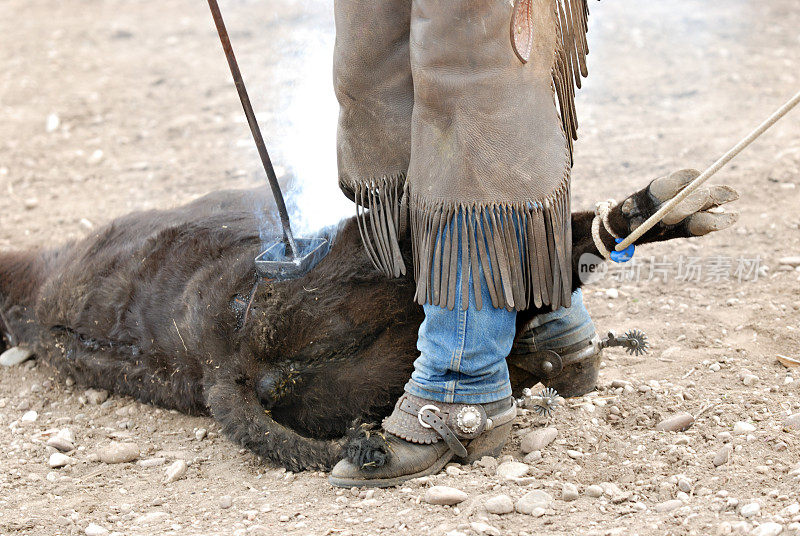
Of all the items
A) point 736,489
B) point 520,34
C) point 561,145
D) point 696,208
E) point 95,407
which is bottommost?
point 95,407

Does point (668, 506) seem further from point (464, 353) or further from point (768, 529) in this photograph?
point (464, 353)

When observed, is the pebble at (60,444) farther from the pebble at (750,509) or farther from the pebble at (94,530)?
the pebble at (750,509)

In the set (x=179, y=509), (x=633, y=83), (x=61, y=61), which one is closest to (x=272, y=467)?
(x=179, y=509)

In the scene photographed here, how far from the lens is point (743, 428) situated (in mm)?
2289

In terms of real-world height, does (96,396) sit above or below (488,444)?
below

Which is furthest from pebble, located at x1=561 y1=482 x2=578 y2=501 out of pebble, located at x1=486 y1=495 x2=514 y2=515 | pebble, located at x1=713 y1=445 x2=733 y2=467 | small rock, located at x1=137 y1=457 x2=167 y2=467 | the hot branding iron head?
small rock, located at x1=137 y1=457 x2=167 y2=467

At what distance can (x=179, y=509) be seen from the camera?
2.29 meters

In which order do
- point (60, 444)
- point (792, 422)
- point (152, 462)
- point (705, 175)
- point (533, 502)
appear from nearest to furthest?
point (705, 175) < point (533, 502) < point (792, 422) < point (152, 462) < point (60, 444)

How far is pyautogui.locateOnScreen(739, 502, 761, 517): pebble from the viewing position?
1832mm

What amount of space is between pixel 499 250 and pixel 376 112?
1.82 feet

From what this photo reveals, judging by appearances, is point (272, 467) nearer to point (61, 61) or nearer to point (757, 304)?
point (757, 304)

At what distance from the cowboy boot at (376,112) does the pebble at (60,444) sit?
3.93 ft

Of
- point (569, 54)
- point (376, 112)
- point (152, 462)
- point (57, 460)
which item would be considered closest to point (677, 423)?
point (569, 54)

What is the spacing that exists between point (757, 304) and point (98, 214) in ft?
11.0
